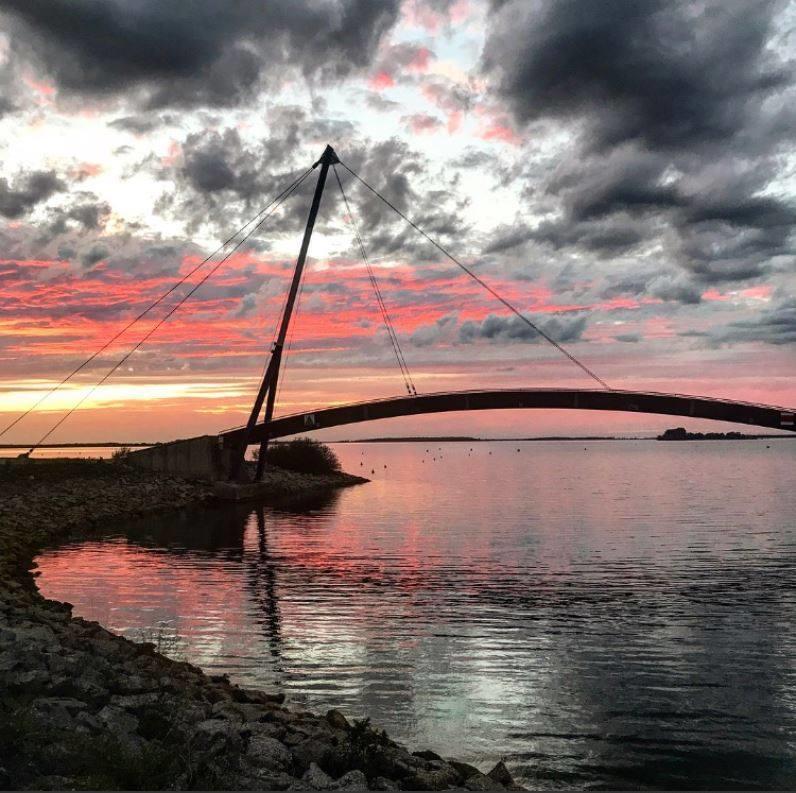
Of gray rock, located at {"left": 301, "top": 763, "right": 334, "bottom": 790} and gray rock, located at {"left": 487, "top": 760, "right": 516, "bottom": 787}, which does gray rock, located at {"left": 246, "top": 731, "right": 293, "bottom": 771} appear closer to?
gray rock, located at {"left": 301, "top": 763, "right": 334, "bottom": 790}

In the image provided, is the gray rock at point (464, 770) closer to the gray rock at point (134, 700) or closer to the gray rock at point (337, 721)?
the gray rock at point (337, 721)

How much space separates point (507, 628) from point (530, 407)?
35.3m

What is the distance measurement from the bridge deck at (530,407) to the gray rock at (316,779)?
44.0 meters

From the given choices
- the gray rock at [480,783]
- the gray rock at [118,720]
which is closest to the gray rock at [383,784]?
the gray rock at [480,783]

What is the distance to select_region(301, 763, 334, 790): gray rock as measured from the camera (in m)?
8.97

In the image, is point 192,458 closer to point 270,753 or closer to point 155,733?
point 155,733

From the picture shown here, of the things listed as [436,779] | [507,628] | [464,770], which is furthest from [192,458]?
[436,779]

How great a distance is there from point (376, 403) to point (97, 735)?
52772 millimetres

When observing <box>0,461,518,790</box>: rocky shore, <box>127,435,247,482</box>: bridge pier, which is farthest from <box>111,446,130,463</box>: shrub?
<box>0,461,518,790</box>: rocky shore

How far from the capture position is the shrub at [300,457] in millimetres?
99125

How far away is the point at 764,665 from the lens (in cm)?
1816

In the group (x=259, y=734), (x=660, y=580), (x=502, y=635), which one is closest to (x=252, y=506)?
(x=660, y=580)

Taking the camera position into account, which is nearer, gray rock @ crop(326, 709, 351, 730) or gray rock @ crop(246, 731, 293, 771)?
gray rock @ crop(246, 731, 293, 771)

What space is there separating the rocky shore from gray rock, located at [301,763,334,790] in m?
0.01
